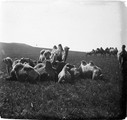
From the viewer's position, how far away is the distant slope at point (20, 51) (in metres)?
2.16

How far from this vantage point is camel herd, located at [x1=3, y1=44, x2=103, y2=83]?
2.19 metres

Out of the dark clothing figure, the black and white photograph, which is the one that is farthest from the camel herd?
the dark clothing figure

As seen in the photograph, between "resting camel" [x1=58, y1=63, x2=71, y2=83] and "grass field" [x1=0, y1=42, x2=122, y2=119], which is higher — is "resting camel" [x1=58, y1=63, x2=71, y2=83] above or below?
above

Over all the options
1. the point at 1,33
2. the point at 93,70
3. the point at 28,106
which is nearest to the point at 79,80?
the point at 93,70

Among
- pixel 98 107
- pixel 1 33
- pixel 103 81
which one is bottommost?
pixel 98 107

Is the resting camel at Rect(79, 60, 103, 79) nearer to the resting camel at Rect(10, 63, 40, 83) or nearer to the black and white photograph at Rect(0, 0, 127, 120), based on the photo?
the black and white photograph at Rect(0, 0, 127, 120)

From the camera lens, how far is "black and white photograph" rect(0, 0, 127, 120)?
7.00 ft

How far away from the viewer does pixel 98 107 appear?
84.7 inches

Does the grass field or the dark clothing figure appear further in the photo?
the dark clothing figure

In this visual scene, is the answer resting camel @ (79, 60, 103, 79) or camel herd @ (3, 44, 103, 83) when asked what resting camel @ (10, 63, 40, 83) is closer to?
camel herd @ (3, 44, 103, 83)

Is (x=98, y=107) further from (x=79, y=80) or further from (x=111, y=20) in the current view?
(x=111, y=20)

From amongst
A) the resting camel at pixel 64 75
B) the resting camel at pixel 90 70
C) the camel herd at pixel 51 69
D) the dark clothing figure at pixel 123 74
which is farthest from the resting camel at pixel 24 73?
the dark clothing figure at pixel 123 74

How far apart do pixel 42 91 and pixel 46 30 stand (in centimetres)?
34

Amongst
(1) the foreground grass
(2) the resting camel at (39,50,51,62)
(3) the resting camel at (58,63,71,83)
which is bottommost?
(1) the foreground grass
